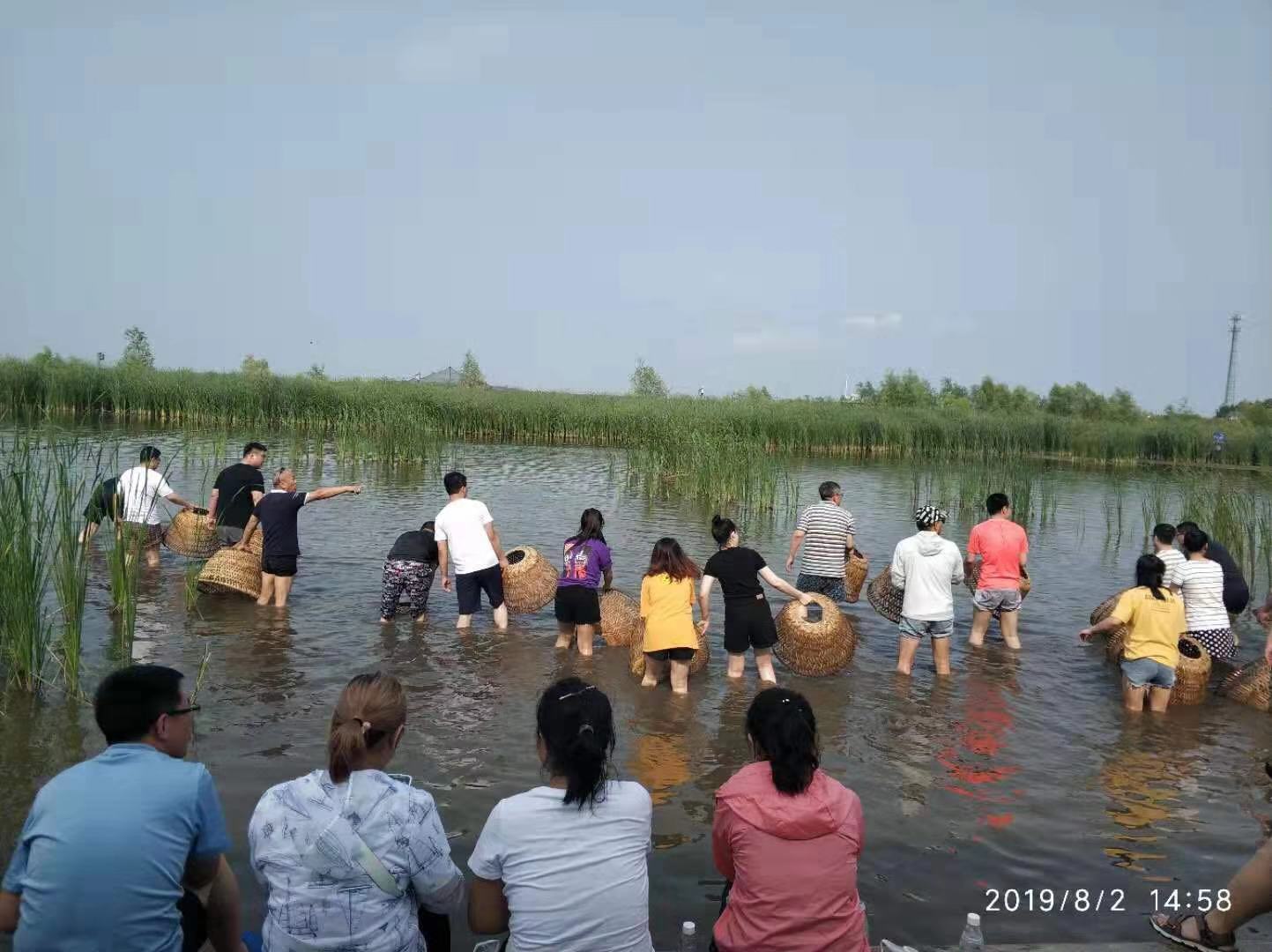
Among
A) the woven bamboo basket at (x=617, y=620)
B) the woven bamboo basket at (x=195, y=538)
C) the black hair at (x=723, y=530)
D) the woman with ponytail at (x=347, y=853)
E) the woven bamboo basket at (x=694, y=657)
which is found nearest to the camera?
the woman with ponytail at (x=347, y=853)

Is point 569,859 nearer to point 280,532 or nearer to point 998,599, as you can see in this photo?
point 280,532

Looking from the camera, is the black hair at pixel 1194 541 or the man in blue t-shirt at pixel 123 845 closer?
the man in blue t-shirt at pixel 123 845

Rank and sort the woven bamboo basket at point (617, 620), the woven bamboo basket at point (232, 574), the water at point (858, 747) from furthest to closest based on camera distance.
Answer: the woven bamboo basket at point (232, 574) → the woven bamboo basket at point (617, 620) → the water at point (858, 747)

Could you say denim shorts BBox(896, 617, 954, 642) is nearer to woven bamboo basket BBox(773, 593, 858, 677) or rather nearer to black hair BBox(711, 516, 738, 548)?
woven bamboo basket BBox(773, 593, 858, 677)

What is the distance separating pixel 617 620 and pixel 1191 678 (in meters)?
5.08

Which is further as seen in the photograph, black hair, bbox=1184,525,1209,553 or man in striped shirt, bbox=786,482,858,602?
man in striped shirt, bbox=786,482,858,602

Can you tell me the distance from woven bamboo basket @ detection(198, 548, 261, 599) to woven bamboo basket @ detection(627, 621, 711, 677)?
4362mm

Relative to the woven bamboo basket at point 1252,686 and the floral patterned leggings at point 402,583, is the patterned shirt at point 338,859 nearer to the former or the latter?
the floral patterned leggings at point 402,583

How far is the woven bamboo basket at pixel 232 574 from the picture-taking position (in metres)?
10.1

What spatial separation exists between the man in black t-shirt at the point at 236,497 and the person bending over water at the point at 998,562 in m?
7.94

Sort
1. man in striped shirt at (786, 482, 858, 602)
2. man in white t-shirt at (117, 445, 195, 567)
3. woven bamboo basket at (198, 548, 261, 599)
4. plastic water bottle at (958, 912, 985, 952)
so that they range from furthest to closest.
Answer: man in white t-shirt at (117, 445, 195, 567) → man in striped shirt at (786, 482, 858, 602) → woven bamboo basket at (198, 548, 261, 599) → plastic water bottle at (958, 912, 985, 952)

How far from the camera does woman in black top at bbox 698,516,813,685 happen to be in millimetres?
8078

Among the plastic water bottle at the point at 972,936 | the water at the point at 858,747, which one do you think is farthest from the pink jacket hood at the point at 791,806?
the water at the point at 858,747

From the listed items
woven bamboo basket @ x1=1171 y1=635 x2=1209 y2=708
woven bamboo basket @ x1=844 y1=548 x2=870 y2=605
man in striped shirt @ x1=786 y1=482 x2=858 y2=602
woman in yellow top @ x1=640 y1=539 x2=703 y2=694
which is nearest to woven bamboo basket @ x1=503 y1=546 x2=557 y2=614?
woman in yellow top @ x1=640 y1=539 x2=703 y2=694
